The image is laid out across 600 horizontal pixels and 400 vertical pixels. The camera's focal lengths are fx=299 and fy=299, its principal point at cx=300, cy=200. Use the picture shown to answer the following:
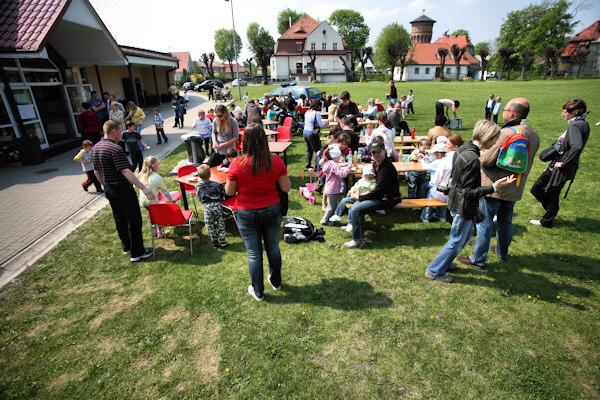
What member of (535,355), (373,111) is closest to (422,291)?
(535,355)

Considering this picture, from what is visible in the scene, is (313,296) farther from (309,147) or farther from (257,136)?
(309,147)

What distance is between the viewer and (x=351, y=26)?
7769 centimetres

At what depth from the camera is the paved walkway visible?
4.99 meters

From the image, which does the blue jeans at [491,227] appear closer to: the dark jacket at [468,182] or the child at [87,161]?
the dark jacket at [468,182]

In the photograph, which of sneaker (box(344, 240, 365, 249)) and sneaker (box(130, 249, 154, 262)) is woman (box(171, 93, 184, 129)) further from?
sneaker (box(344, 240, 365, 249))

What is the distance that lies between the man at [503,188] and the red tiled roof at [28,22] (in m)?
11.1

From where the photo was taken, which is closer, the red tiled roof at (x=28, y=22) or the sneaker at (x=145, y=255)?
the sneaker at (x=145, y=255)

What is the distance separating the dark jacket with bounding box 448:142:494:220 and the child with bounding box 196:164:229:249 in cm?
356

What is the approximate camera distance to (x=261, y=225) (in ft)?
11.4

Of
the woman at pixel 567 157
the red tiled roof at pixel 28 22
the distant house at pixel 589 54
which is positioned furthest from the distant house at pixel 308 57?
the woman at pixel 567 157

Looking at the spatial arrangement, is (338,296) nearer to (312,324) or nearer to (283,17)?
(312,324)

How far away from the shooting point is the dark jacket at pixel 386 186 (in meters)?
4.57

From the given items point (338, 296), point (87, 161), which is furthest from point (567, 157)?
point (87, 161)

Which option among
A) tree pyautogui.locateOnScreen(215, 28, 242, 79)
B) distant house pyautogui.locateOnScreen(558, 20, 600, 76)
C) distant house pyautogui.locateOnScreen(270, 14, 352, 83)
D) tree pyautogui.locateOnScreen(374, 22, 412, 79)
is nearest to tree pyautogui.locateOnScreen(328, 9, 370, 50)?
tree pyautogui.locateOnScreen(374, 22, 412, 79)
